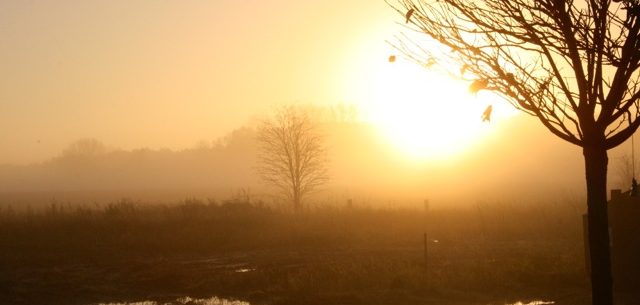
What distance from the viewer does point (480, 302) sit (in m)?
14.6

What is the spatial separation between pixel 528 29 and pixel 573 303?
8518 millimetres

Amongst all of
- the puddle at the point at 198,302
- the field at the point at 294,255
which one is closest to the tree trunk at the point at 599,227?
the field at the point at 294,255

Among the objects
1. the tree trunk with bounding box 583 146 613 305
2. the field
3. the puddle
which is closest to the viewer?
the tree trunk with bounding box 583 146 613 305

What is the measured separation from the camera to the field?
16.5 m

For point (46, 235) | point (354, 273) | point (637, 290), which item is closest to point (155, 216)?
point (46, 235)

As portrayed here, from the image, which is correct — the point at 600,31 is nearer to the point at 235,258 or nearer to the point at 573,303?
the point at 573,303

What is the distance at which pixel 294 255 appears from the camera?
2484 centimetres

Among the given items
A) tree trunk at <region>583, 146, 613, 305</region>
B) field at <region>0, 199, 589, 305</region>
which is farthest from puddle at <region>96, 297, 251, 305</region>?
tree trunk at <region>583, 146, 613, 305</region>

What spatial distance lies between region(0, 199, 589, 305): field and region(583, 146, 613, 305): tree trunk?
740 cm

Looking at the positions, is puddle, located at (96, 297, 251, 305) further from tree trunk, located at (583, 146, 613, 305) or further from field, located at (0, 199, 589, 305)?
tree trunk, located at (583, 146, 613, 305)

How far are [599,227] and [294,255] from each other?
18.3 meters

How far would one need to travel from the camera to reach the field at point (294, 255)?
54.0ft

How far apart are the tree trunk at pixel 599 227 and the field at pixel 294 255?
7401mm

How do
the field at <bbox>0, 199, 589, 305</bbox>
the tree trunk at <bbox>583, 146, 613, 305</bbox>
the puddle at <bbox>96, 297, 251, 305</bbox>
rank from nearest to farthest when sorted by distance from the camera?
the tree trunk at <bbox>583, 146, 613, 305</bbox>, the puddle at <bbox>96, 297, 251, 305</bbox>, the field at <bbox>0, 199, 589, 305</bbox>
